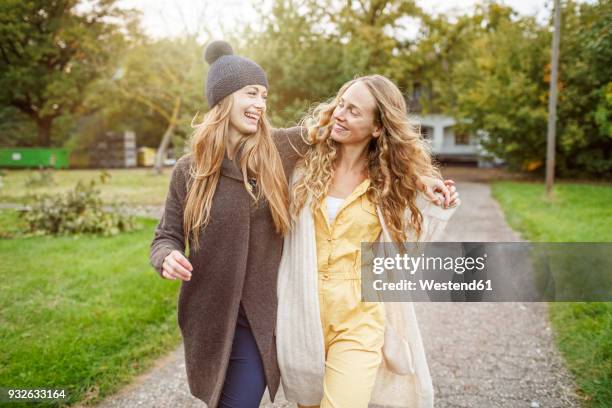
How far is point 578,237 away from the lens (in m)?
7.55

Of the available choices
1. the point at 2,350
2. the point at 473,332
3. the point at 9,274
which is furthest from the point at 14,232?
the point at 473,332

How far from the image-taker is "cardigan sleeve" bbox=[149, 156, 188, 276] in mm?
2416

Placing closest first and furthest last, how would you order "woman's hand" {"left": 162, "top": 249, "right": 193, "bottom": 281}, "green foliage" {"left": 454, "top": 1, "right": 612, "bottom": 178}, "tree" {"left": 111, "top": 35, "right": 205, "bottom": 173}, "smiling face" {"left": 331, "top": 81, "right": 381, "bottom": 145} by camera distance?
"woman's hand" {"left": 162, "top": 249, "right": 193, "bottom": 281} → "smiling face" {"left": 331, "top": 81, "right": 381, "bottom": 145} → "green foliage" {"left": 454, "top": 1, "right": 612, "bottom": 178} → "tree" {"left": 111, "top": 35, "right": 205, "bottom": 173}

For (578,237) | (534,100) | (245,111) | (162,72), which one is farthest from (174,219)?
(162,72)

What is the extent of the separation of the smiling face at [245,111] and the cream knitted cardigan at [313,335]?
1.68 feet

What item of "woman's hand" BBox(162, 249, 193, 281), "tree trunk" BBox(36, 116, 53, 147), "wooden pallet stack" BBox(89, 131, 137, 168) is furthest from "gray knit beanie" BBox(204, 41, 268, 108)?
"wooden pallet stack" BBox(89, 131, 137, 168)

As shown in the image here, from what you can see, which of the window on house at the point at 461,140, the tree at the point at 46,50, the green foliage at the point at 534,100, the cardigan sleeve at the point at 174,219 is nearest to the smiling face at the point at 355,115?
the cardigan sleeve at the point at 174,219

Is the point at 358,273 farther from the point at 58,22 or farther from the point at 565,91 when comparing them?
the point at 565,91

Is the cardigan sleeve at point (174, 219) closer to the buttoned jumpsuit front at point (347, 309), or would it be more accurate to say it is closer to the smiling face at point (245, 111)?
the smiling face at point (245, 111)

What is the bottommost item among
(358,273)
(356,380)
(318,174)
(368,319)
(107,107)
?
(356,380)

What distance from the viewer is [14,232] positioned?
8.32m

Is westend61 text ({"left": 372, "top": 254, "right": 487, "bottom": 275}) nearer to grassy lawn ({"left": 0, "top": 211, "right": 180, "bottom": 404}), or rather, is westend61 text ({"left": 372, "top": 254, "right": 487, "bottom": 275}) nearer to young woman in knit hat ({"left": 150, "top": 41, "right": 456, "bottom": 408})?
young woman in knit hat ({"left": 150, "top": 41, "right": 456, "bottom": 408})

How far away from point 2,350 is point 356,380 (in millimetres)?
3269

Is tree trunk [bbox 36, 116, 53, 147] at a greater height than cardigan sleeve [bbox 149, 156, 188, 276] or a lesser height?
greater
